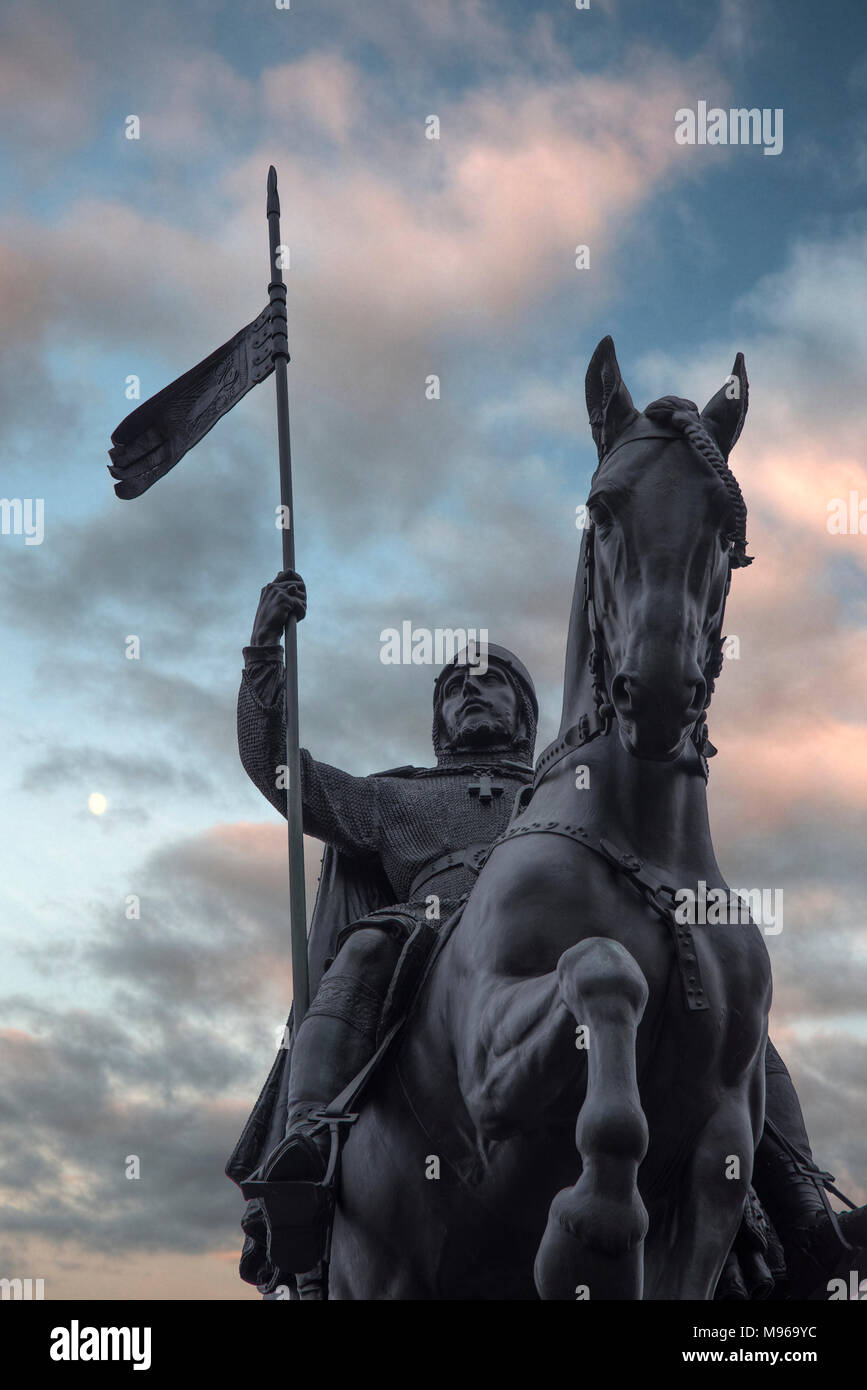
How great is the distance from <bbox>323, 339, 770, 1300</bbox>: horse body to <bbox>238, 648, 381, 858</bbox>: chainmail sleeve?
243 cm

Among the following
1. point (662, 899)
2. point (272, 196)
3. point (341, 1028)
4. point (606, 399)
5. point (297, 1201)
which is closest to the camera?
point (662, 899)

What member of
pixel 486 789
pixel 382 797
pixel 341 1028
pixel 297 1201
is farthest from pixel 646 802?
pixel 382 797

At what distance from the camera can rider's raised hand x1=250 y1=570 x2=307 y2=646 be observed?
10.7 metres

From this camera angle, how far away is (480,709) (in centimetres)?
1090

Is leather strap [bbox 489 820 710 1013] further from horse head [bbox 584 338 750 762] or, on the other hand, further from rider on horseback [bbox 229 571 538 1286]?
rider on horseback [bbox 229 571 538 1286]

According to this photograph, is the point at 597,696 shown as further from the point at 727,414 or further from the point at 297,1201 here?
the point at 297,1201

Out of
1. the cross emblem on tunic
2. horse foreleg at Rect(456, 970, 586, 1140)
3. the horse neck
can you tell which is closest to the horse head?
the horse neck

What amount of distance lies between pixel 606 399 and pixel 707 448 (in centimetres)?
67

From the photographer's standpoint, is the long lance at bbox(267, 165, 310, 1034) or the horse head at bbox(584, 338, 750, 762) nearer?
the horse head at bbox(584, 338, 750, 762)
